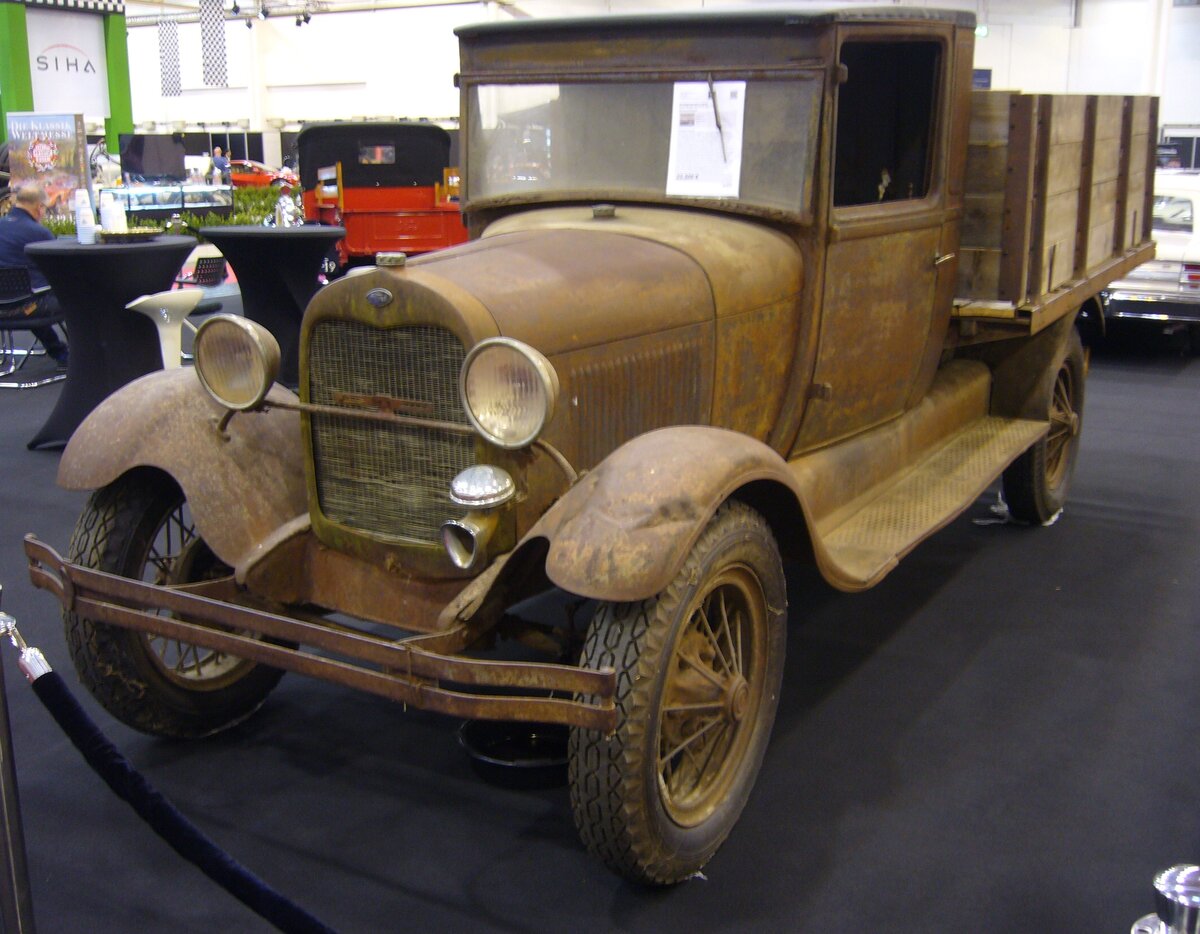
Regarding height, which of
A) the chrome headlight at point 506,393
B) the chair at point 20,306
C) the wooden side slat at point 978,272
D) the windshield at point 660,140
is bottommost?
the chair at point 20,306

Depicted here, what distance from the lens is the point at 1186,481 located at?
5840mm

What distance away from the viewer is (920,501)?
12.6ft

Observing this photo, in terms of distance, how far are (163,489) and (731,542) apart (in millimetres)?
1542

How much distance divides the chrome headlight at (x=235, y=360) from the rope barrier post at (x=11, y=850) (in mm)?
871

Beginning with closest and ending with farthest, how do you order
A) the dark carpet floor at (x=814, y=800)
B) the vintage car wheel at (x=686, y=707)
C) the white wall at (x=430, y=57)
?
the vintage car wheel at (x=686, y=707)
the dark carpet floor at (x=814, y=800)
the white wall at (x=430, y=57)

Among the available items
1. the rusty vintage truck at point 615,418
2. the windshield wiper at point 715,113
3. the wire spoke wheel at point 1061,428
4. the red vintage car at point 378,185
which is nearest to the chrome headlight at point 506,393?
the rusty vintage truck at point 615,418

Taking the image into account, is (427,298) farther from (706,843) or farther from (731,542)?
(706,843)

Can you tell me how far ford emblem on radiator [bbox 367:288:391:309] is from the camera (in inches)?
104

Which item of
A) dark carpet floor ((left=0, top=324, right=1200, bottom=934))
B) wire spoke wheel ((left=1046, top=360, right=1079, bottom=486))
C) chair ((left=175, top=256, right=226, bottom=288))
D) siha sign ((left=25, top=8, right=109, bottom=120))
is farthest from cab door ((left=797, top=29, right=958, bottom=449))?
siha sign ((left=25, top=8, right=109, bottom=120))

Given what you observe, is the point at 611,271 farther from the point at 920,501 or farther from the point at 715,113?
the point at 920,501

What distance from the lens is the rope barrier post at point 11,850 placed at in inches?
81.4

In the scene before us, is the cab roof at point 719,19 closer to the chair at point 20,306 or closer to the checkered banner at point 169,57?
the chair at point 20,306

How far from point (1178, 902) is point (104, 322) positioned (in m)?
6.03

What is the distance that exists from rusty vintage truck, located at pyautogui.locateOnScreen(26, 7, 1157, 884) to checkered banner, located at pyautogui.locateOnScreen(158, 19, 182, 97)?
2081 cm
